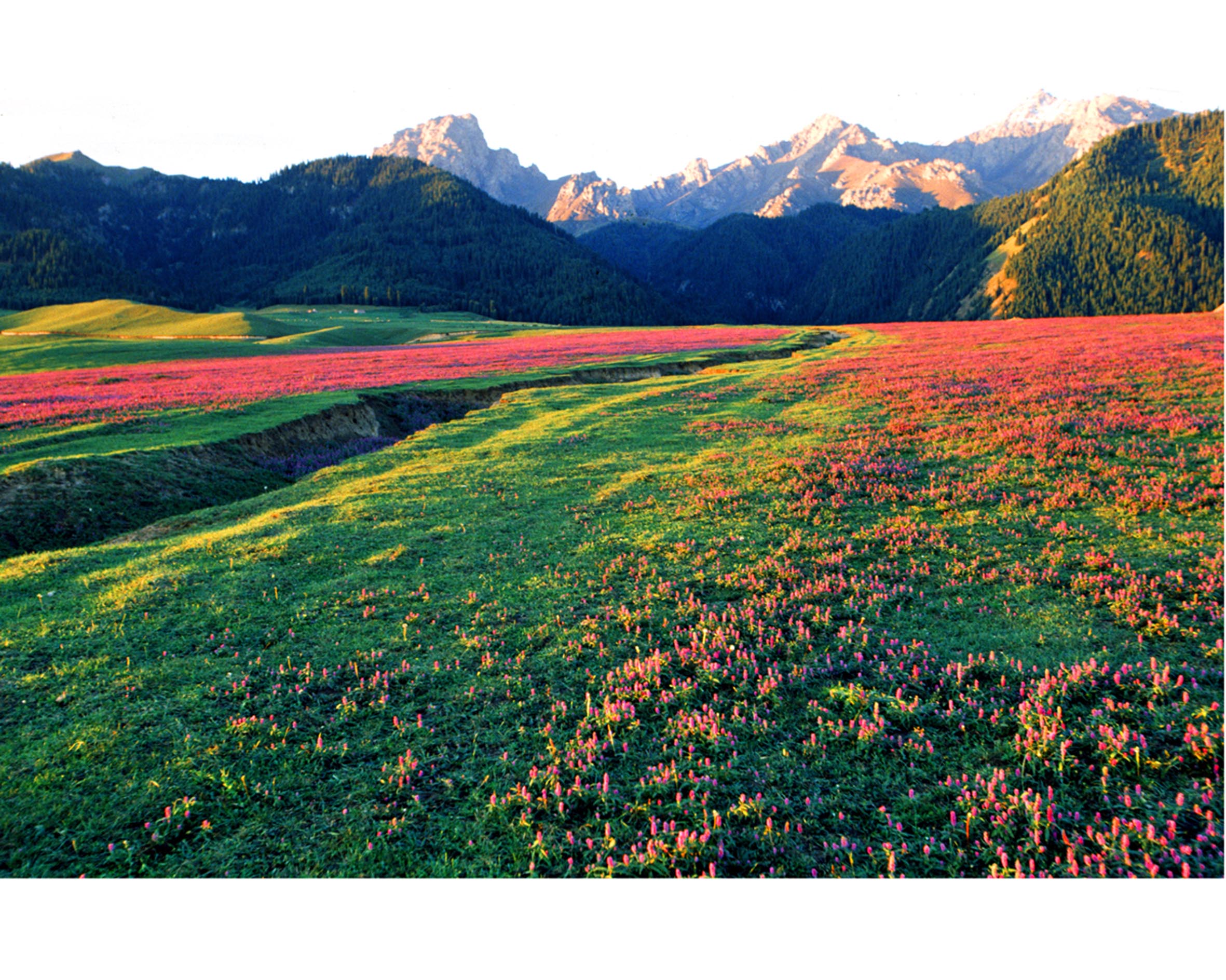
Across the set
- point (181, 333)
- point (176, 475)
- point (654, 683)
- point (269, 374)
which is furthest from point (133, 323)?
point (654, 683)

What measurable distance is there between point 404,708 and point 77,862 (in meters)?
2.92

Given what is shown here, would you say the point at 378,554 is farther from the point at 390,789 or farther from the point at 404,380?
the point at 404,380

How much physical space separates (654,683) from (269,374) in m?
48.0

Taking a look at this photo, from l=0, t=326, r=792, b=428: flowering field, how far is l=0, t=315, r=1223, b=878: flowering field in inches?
892

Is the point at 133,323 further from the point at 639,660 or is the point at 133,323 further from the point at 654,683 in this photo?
the point at 654,683

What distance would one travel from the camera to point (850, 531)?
38.5 ft

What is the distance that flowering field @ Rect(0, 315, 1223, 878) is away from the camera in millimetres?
4977

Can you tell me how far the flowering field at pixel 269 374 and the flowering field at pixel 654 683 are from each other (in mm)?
22665

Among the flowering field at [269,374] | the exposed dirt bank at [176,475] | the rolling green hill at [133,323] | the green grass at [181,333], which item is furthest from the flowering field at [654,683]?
the rolling green hill at [133,323]

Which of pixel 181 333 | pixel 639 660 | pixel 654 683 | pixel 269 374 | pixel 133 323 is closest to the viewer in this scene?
pixel 654 683

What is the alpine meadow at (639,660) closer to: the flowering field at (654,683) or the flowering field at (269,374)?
the flowering field at (654,683)

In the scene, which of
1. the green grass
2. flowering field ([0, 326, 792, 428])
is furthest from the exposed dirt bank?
the green grass

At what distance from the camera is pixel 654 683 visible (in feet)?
23.3

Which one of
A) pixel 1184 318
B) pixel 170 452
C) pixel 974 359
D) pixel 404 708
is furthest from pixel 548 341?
pixel 404 708
